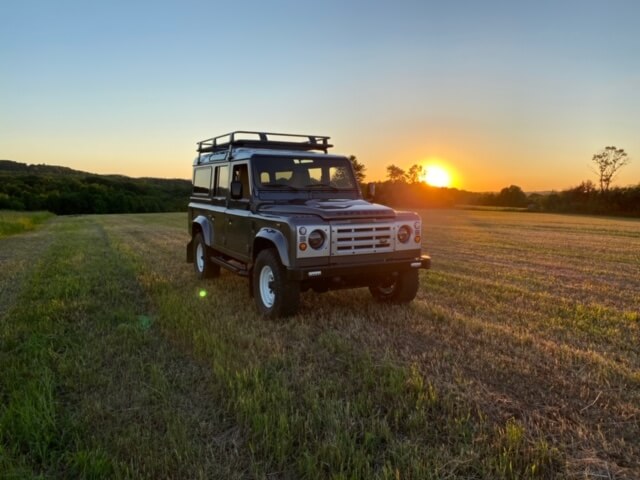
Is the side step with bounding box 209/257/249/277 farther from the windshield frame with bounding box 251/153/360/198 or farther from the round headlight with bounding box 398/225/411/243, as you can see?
the round headlight with bounding box 398/225/411/243

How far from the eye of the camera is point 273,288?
20.3 ft

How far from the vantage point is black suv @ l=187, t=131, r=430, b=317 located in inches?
227

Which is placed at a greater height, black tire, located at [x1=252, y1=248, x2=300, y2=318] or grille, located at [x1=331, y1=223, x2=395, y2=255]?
grille, located at [x1=331, y1=223, x2=395, y2=255]

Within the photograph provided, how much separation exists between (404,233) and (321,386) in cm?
298

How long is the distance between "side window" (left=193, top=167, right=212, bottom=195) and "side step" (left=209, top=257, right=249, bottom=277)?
147cm

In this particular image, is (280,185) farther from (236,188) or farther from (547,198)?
(547,198)

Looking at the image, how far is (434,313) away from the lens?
644 cm

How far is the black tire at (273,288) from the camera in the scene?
19.5 ft

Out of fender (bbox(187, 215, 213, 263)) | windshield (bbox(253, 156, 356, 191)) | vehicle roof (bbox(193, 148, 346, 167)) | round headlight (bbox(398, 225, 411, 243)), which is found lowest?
fender (bbox(187, 215, 213, 263))

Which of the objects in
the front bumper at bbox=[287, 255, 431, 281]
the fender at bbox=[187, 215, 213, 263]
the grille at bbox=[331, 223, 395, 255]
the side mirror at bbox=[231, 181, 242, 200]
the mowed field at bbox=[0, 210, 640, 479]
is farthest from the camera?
the fender at bbox=[187, 215, 213, 263]

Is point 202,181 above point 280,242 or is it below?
above

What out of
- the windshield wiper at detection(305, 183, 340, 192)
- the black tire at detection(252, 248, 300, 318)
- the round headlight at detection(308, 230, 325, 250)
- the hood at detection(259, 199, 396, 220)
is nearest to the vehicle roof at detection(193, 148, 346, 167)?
the windshield wiper at detection(305, 183, 340, 192)

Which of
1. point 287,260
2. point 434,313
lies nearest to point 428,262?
point 434,313

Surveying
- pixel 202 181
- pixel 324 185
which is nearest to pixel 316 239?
pixel 324 185
